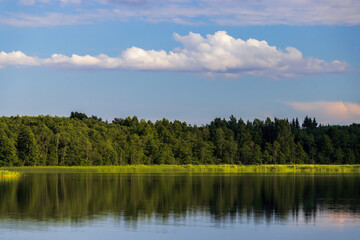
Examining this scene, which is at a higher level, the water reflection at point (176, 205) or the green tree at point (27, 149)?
the green tree at point (27, 149)

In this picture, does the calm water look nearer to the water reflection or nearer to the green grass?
the water reflection

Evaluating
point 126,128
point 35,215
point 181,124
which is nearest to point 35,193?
point 35,215

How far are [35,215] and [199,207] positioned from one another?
13504 millimetres

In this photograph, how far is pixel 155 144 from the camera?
168875 mm

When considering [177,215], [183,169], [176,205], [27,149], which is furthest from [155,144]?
[177,215]

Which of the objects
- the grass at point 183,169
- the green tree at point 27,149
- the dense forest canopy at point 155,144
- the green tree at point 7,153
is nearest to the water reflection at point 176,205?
the grass at point 183,169

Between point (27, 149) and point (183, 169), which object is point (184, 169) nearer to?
point (183, 169)

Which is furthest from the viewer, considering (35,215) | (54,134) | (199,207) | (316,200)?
(54,134)

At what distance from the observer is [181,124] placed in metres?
192

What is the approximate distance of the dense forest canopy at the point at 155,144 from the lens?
146625 millimetres

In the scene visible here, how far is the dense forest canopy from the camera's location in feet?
481

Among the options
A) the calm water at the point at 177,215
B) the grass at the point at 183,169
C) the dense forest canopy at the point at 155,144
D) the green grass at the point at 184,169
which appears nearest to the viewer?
the calm water at the point at 177,215

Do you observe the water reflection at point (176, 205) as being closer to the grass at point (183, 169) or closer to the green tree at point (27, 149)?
the grass at point (183, 169)

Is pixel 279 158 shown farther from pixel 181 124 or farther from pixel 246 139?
pixel 181 124
